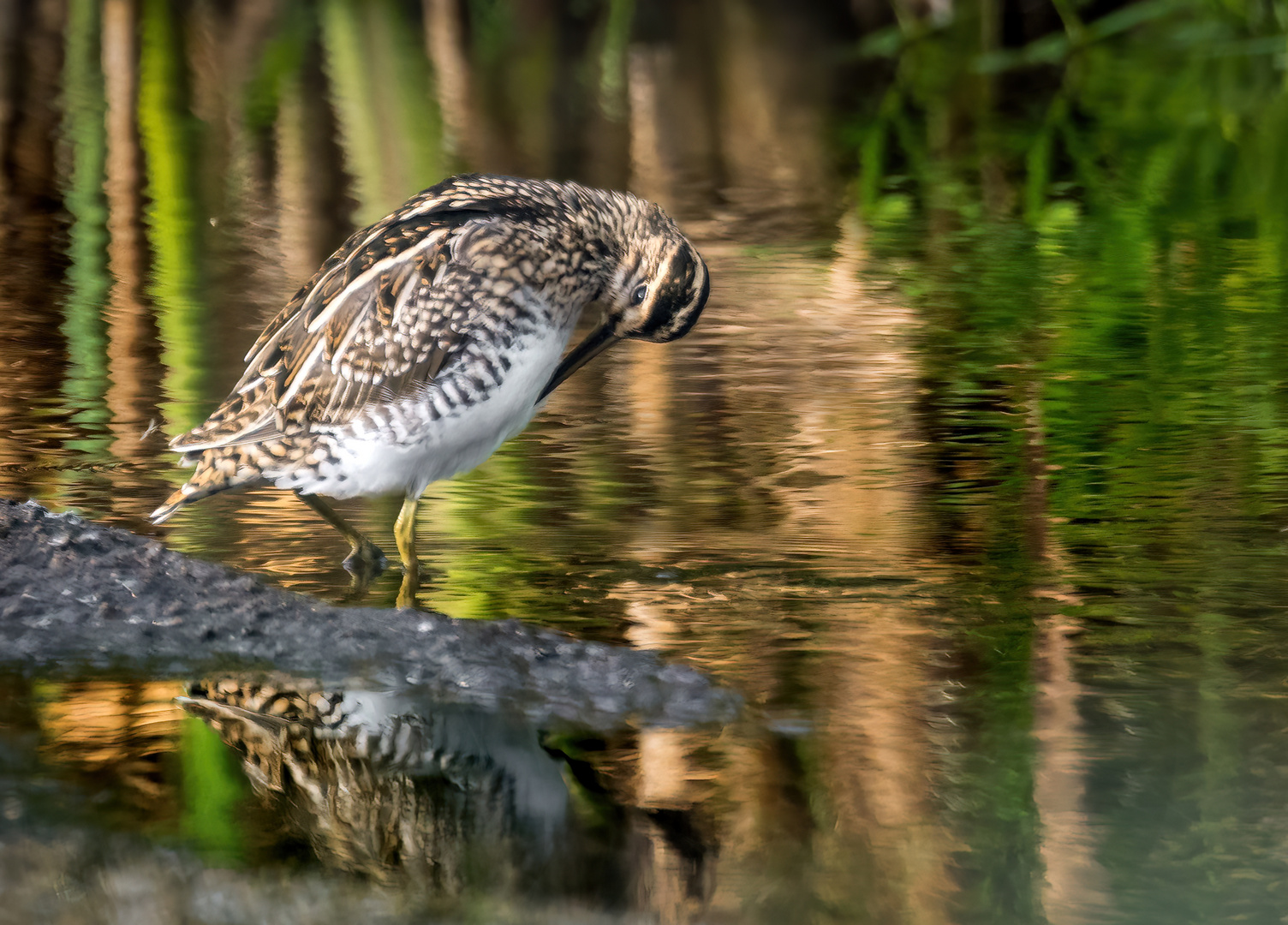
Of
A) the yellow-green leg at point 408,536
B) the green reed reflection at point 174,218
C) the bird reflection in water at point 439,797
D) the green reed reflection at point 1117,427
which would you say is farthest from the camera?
the green reed reflection at point 174,218

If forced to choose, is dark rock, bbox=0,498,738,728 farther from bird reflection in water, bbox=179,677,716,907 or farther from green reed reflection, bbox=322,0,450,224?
green reed reflection, bbox=322,0,450,224

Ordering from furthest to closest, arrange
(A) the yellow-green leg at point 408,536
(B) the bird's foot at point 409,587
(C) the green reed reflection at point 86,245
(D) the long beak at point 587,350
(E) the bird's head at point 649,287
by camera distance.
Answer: (C) the green reed reflection at point 86,245, (D) the long beak at point 587,350, (E) the bird's head at point 649,287, (A) the yellow-green leg at point 408,536, (B) the bird's foot at point 409,587

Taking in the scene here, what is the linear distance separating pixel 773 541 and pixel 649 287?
0.90 meters

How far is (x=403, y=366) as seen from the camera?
4984mm

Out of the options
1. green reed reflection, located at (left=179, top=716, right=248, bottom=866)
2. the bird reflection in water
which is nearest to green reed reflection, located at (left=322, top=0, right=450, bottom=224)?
the bird reflection in water

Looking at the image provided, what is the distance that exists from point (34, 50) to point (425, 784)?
1566cm

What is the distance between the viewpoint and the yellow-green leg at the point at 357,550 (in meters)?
5.18

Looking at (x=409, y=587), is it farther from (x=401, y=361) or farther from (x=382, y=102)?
(x=382, y=102)

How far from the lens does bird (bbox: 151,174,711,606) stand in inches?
196

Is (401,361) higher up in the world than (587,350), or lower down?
higher up

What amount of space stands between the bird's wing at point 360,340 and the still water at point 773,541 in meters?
0.47

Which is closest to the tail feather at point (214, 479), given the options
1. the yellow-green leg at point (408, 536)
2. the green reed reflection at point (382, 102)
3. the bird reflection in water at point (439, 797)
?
the yellow-green leg at point (408, 536)

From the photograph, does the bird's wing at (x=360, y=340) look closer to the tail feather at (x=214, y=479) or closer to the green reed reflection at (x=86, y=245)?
the tail feather at (x=214, y=479)

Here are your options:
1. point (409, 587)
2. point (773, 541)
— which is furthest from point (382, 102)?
point (409, 587)
